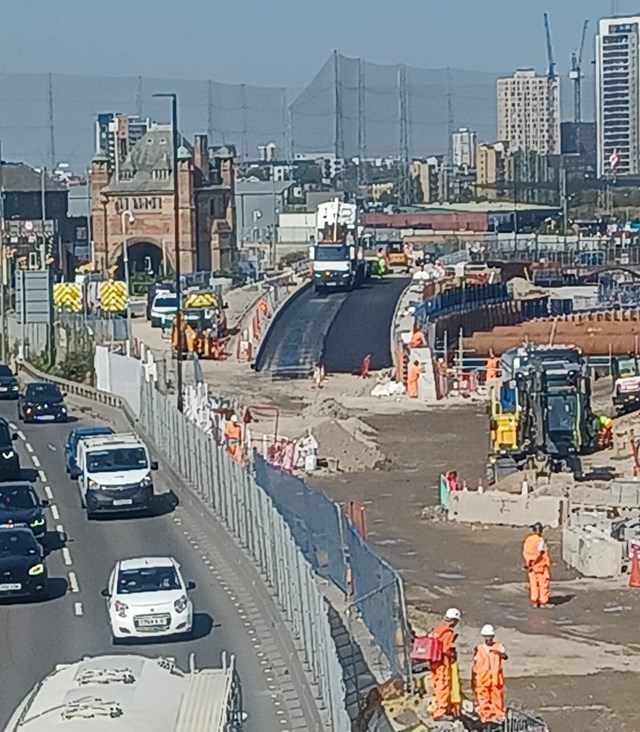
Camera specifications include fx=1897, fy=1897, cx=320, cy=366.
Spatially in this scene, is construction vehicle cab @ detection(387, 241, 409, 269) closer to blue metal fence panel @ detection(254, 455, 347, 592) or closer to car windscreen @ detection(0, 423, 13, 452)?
car windscreen @ detection(0, 423, 13, 452)

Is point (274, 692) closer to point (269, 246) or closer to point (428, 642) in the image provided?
point (428, 642)

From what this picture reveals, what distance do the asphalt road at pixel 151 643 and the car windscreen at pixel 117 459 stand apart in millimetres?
931

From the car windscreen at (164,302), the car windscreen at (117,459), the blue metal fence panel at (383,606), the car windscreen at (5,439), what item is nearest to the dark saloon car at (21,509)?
the car windscreen at (117,459)

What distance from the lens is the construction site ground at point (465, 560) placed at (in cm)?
2278

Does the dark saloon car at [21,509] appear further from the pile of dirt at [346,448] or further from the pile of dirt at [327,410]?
the pile of dirt at [327,410]

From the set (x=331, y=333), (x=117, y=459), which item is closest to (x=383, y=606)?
(x=117, y=459)

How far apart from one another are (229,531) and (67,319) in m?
41.6

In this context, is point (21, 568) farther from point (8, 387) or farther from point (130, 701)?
point (8, 387)

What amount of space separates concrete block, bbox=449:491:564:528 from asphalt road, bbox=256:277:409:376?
2728 centimetres

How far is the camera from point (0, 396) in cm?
5984

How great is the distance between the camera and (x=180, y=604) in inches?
958

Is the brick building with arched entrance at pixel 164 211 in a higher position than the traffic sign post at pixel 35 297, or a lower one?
higher

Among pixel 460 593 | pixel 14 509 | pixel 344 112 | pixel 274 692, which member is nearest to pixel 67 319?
pixel 14 509

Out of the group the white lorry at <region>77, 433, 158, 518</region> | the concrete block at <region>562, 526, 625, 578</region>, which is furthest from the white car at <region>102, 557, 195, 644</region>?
the white lorry at <region>77, 433, 158, 518</region>
